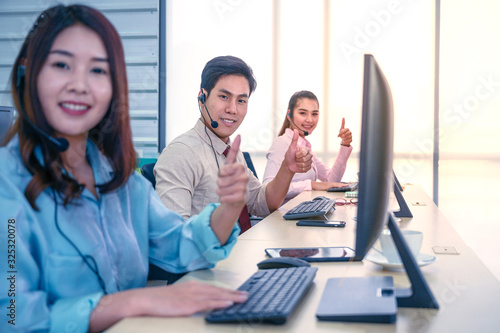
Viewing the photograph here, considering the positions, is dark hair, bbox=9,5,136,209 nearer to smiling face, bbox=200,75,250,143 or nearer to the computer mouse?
the computer mouse

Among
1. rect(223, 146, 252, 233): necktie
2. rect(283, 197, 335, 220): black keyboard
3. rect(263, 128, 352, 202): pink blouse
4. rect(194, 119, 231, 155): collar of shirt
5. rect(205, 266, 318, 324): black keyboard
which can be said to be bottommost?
rect(223, 146, 252, 233): necktie

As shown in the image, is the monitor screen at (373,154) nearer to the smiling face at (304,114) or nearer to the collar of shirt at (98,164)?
the collar of shirt at (98,164)

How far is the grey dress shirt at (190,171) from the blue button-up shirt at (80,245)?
540 mm

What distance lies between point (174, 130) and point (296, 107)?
1870 mm

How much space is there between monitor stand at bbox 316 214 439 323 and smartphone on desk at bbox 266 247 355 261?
9.1 inches

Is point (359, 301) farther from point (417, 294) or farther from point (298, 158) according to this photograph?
point (298, 158)

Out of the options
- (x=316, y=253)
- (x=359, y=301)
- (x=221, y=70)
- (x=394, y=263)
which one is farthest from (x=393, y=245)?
(x=221, y=70)

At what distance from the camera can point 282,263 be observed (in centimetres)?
111

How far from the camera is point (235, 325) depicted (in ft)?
2.55

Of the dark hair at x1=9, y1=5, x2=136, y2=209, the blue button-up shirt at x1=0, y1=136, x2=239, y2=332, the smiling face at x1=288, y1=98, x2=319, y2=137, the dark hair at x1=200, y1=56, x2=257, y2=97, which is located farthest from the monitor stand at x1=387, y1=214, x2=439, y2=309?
the smiling face at x1=288, y1=98, x2=319, y2=137

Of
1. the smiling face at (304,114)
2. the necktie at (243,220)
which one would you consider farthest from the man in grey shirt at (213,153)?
the smiling face at (304,114)

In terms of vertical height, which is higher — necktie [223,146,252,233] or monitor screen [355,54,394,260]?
monitor screen [355,54,394,260]

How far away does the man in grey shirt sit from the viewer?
Answer: 1.78 m

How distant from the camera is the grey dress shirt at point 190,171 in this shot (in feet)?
5.66
